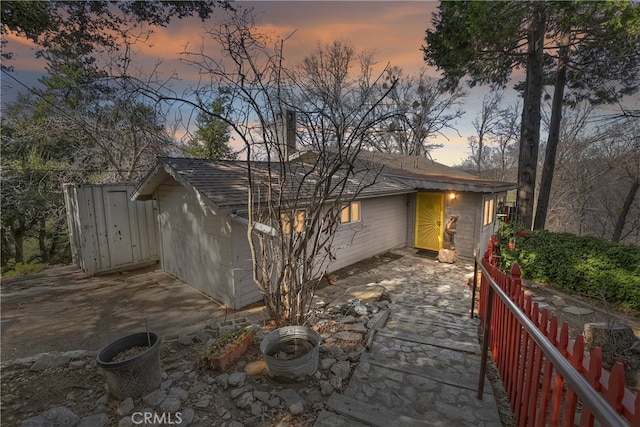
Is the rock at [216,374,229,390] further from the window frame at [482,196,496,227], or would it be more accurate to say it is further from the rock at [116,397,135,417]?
the window frame at [482,196,496,227]

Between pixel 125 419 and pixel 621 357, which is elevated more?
pixel 125 419

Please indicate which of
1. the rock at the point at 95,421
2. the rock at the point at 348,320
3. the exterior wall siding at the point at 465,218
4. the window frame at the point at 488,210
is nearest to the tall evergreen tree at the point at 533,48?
the window frame at the point at 488,210

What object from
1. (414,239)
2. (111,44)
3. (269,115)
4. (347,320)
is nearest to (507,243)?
(414,239)

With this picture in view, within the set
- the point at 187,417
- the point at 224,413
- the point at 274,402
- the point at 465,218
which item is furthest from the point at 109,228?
the point at 465,218

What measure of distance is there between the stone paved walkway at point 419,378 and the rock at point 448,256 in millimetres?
4273

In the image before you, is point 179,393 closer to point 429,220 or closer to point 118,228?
point 118,228

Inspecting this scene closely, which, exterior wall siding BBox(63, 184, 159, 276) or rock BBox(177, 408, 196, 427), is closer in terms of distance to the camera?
rock BBox(177, 408, 196, 427)

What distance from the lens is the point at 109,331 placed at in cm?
486

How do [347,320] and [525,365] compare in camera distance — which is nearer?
[525,365]

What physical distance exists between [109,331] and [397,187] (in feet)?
30.7

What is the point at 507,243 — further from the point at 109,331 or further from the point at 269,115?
the point at 109,331

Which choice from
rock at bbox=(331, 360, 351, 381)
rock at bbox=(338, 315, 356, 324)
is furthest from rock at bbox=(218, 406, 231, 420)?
rock at bbox=(338, 315, 356, 324)

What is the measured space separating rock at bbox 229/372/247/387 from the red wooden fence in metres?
2.62

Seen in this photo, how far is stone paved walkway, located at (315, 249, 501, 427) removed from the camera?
265cm
